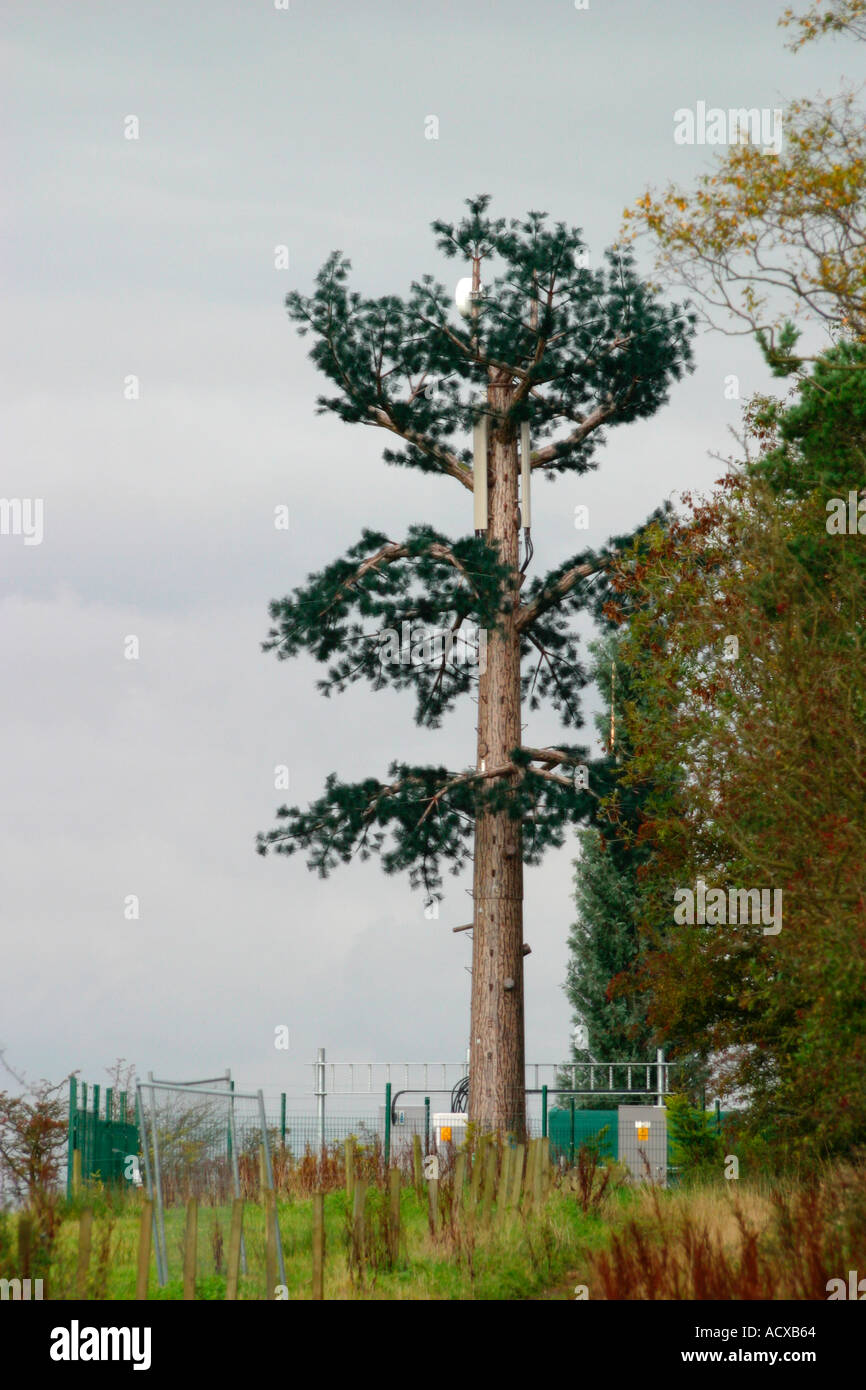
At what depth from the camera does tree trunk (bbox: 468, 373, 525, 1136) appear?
2086 cm

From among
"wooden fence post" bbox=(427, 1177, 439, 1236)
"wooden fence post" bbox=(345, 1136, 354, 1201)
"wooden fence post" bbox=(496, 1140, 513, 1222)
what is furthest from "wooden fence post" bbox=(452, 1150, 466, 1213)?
"wooden fence post" bbox=(345, 1136, 354, 1201)

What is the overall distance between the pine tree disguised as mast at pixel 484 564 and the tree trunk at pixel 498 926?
3cm

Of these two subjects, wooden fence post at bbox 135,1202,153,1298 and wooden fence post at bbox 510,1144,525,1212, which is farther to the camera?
wooden fence post at bbox 510,1144,525,1212

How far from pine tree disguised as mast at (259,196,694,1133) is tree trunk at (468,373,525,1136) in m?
0.03

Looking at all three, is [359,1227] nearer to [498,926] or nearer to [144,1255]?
[144,1255]

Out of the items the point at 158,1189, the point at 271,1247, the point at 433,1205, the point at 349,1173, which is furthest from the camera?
the point at 349,1173

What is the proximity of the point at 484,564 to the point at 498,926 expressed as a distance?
514cm

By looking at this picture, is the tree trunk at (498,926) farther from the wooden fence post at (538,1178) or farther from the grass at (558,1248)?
the wooden fence post at (538,1178)

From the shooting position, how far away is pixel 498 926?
831 inches

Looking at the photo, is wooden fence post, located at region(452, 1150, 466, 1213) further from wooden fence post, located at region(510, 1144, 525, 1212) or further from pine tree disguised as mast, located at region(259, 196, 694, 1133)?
pine tree disguised as mast, located at region(259, 196, 694, 1133)

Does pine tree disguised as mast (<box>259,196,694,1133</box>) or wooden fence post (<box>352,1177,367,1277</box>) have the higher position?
pine tree disguised as mast (<box>259,196,694,1133</box>)

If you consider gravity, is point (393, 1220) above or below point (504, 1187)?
below

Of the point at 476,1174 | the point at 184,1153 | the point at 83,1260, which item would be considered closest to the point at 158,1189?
the point at 184,1153

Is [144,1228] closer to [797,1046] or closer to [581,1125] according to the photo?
[797,1046]
